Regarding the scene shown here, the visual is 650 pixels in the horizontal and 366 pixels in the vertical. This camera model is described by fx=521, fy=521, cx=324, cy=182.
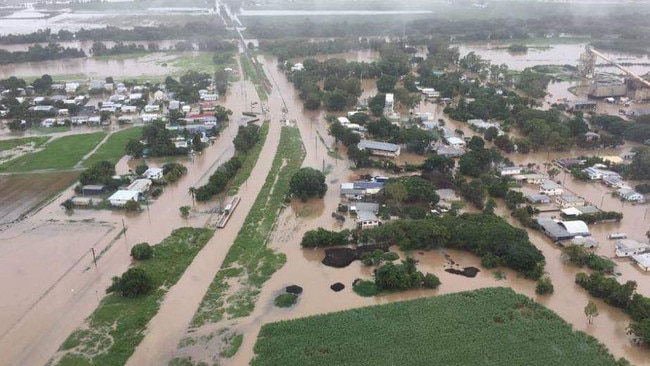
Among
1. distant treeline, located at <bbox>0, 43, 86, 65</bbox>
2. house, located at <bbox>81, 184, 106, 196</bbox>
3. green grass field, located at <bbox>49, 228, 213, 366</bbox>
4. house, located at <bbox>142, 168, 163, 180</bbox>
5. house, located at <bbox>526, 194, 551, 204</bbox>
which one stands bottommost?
green grass field, located at <bbox>49, 228, 213, 366</bbox>

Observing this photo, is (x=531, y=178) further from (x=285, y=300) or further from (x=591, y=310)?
(x=285, y=300)

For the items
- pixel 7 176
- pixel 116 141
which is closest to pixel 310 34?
pixel 116 141

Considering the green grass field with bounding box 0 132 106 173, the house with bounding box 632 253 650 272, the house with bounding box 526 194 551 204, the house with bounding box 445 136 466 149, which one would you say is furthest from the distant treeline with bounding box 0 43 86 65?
the house with bounding box 632 253 650 272

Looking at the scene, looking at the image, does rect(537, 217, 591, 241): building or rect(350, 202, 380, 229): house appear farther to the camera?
rect(350, 202, 380, 229): house

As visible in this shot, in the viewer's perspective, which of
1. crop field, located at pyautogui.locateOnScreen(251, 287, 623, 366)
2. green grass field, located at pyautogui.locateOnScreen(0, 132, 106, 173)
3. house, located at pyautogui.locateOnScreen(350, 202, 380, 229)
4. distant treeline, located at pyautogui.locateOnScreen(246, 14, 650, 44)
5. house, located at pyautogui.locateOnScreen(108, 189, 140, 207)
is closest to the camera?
crop field, located at pyautogui.locateOnScreen(251, 287, 623, 366)

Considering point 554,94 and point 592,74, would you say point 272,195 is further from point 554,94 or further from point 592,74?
point 592,74

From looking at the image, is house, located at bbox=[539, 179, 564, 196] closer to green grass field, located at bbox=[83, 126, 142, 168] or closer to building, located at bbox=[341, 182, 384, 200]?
building, located at bbox=[341, 182, 384, 200]

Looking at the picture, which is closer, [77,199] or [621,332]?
[621,332]
